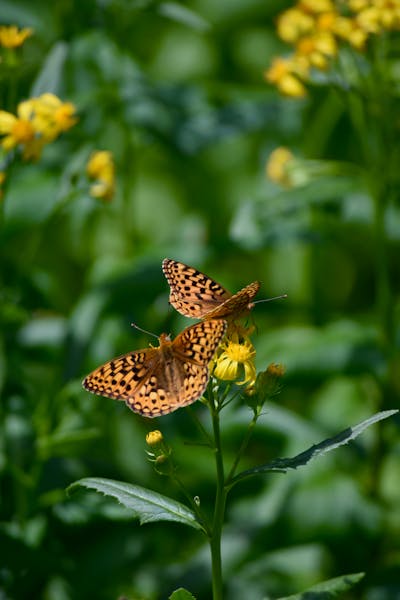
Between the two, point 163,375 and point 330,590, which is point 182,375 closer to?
point 163,375

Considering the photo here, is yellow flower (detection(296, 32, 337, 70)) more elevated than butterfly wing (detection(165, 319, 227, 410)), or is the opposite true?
yellow flower (detection(296, 32, 337, 70))

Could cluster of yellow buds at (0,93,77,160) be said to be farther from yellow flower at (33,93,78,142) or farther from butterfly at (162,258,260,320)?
butterfly at (162,258,260,320)

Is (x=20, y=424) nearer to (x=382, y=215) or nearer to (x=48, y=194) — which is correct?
(x=48, y=194)

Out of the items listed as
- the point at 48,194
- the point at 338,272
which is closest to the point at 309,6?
the point at 48,194

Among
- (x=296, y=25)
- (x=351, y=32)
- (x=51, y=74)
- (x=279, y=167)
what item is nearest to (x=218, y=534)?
(x=51, y=74)

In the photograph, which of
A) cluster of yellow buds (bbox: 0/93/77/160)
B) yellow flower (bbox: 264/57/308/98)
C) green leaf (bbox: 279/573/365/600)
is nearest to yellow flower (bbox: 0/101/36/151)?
cluster of yellow buds (bbox: 0/93/77/160)
